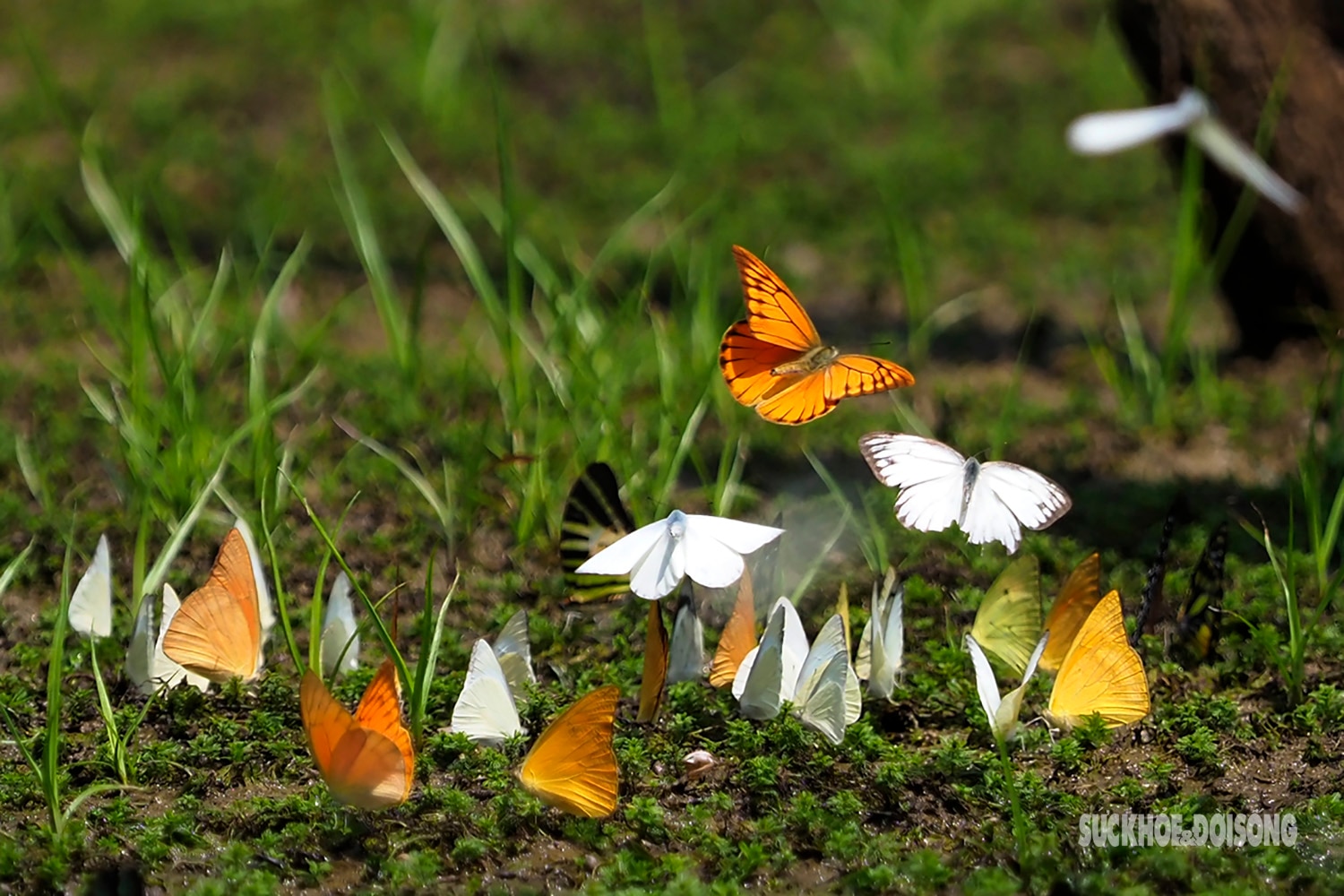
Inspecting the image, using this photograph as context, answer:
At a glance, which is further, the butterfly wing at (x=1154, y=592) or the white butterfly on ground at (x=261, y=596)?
the white butterfly on ground at (x=261, y=596)

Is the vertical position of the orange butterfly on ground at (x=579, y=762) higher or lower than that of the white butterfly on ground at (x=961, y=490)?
lower

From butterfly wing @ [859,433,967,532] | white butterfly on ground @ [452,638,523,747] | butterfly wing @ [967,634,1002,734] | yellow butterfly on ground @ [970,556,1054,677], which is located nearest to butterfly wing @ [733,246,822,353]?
butterfly wing @ [859,433,967,532]

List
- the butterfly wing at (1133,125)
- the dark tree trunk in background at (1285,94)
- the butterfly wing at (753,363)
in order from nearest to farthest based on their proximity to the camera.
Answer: the butterfly wing at (753,363), the butterfly wing at (1133,125), the dark tree trunk in background at (1285,94)

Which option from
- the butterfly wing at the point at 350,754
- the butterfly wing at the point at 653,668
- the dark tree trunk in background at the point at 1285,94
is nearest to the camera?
the butterfly wing at the point at 350,754

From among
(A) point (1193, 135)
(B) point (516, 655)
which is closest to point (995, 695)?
(B) point (516, 655)

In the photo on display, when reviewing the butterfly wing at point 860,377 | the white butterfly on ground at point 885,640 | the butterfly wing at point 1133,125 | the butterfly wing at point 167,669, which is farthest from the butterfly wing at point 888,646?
the butterfly wing at point 1133,125

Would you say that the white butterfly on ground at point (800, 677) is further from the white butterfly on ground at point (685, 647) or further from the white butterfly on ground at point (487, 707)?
the white butterfly on ground at point (487, 707)

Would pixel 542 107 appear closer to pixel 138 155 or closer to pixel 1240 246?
pixel 138 155
